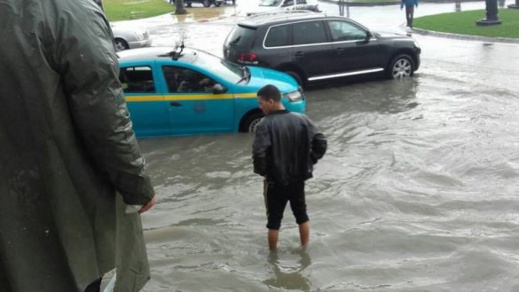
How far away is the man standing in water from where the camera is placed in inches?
196

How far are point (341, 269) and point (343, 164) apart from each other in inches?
115

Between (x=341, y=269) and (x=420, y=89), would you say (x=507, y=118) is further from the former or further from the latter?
(x=341, y=269)

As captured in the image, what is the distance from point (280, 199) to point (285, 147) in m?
0.53

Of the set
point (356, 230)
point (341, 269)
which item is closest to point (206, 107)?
point (356, 230)

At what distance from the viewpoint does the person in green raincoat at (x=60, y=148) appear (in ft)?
7.70

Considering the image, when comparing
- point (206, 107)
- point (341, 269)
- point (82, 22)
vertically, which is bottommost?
point (341, 269)

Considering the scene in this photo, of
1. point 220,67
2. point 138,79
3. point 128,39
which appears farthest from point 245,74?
point 128,39

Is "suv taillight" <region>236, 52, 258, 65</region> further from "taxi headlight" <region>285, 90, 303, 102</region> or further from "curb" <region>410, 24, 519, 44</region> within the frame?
"curb" <region>410, 24, 519, 44</region>

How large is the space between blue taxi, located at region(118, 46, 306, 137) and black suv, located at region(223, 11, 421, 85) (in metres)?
2.59

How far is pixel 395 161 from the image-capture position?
805cm

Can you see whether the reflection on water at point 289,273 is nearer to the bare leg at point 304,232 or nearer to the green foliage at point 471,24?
the bare leg at point 304,232

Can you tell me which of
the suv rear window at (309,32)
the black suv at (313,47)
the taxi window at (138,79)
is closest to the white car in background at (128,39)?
the black suv at (313,47)

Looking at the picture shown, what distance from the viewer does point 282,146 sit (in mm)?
5016

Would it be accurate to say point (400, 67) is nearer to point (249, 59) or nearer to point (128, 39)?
point (249, 59)
